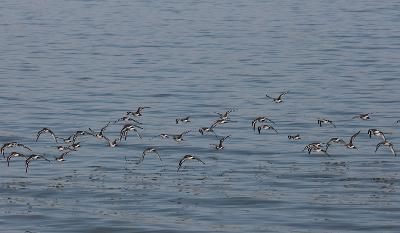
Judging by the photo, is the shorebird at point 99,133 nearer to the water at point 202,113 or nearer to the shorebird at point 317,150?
the water at point 202,113

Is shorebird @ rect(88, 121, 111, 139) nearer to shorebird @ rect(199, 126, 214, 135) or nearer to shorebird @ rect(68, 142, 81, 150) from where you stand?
shorebird @ rect(68, 142, 81, 150)

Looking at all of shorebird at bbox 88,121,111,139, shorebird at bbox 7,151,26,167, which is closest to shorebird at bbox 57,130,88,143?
shorebird at bbox 88,121,111,139

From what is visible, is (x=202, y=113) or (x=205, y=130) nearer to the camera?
(x=205, y=130)

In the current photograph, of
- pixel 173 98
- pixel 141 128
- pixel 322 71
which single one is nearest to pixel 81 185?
pixel 141 128

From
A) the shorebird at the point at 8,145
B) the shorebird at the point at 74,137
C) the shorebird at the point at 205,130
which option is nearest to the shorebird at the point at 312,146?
the shorebird at the point at 205,130

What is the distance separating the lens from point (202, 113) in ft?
194

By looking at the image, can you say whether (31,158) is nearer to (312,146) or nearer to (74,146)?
(74,146)

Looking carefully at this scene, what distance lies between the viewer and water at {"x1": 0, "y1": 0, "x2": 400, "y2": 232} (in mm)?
39344

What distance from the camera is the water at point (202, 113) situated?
39.3 meters

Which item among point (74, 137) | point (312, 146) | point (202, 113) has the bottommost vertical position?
point (312, 146)

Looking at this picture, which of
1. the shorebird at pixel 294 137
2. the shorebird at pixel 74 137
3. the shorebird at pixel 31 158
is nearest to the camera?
the shorebird at pixel 31 158

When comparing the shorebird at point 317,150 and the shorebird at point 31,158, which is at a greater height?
the shorebird at point 317,150

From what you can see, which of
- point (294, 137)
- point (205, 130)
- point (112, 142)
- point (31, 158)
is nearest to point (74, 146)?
point (112, 142)

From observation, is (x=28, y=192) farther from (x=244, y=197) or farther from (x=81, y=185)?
(x=244, y=197)
